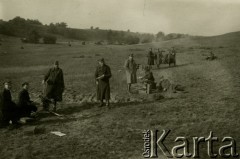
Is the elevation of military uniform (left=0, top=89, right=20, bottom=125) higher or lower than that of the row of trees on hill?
lower

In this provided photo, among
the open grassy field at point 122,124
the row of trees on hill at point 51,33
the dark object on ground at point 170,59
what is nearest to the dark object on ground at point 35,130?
the open grassy field at point 122,124

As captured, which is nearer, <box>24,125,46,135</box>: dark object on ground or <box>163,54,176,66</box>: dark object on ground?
<box>24,125,46,135</box>: dark object on ground

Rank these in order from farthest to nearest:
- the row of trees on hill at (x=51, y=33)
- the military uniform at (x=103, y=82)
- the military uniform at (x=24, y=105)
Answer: the row of trees on hill at (x=51, y=33)
the military uniform at (x=103, y=82)
the military uniform at (x=24, y=105)

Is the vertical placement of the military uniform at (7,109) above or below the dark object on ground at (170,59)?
below

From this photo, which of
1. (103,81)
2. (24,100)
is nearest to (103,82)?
(103,81)

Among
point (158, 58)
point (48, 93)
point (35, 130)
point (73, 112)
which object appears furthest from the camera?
point (158, 58)

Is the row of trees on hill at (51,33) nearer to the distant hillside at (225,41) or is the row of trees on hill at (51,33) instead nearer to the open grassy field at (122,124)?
the distant hillside at (225,41)

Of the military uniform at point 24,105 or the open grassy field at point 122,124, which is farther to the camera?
the military uniform at point 24,105

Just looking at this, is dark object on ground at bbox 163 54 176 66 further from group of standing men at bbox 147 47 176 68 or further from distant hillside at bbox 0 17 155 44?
distant hillside at bbox 0 17 155 44

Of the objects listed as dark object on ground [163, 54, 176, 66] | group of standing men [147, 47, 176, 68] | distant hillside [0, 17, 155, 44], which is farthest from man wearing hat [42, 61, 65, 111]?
distant hillside [0, 17, 155, 44]

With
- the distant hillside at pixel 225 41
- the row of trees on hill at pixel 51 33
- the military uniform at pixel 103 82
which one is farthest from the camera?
the row of trees on hill at pixel 51 33

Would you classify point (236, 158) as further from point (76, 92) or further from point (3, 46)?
point (3, 46)

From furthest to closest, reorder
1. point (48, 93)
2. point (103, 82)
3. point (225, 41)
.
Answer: point (225, 41) < point (103, 82) < point (48, 93)

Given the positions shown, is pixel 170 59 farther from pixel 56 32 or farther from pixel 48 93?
pixel 56 32
